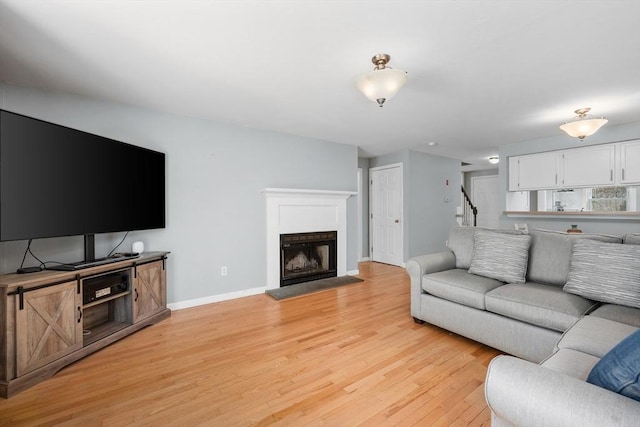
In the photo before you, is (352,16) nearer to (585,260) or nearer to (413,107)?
(413,107)

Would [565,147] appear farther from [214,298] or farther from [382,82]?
[214,298]

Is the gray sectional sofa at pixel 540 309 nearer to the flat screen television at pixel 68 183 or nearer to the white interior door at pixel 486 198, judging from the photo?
the flat screen television at pixel 68 183

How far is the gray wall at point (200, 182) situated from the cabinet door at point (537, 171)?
3.79 metres

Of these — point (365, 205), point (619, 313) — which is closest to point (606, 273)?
point (619, 313)

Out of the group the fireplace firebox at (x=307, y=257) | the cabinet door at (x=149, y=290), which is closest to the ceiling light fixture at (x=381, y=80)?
the fireplace firebox at (x=307, y=257)

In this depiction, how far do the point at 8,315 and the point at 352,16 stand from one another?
2865 mm

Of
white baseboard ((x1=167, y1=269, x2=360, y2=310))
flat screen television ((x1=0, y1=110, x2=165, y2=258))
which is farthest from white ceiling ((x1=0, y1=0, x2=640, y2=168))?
white baseboard ((x1=167, y1=269, x2=360, y2=310))

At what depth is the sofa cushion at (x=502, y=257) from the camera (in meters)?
2.49

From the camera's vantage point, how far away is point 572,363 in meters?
1.24

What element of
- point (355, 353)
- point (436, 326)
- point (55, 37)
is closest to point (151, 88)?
point (55, 37)

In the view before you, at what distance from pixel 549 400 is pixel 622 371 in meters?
0.25

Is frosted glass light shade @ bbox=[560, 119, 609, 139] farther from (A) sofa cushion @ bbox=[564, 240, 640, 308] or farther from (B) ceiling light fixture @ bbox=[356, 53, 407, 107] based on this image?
(B) ceiling light fixture @ bbox=[356, 53, 407, 107]

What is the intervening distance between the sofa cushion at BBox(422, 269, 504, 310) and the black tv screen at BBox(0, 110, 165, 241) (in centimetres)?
294

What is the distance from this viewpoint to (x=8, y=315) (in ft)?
5.81
